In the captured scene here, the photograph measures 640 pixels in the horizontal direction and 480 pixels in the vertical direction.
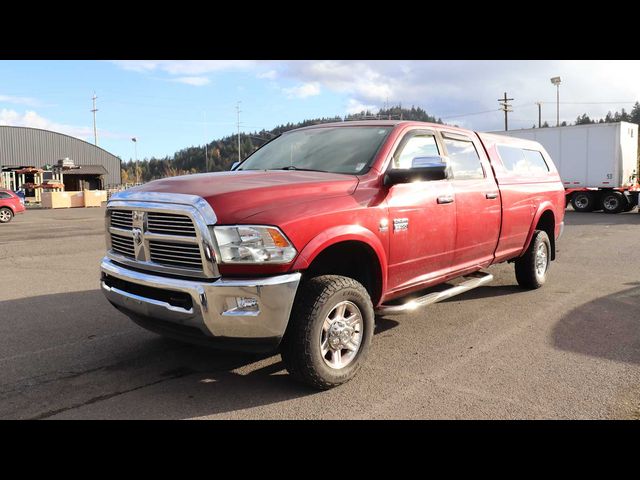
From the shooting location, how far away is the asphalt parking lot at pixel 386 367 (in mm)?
3451

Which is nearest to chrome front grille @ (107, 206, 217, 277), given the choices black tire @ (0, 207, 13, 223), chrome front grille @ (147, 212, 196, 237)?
chrome front grille @ (147, 212, 196, 237)

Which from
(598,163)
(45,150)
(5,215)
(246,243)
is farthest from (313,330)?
(45,150)

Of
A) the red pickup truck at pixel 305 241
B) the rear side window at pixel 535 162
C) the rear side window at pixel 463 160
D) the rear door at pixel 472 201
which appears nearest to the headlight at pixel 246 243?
the red pickup truck at pixel 305 241

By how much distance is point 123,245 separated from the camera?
401cm

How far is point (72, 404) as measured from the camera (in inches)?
138

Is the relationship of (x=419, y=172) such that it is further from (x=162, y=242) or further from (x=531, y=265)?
(x=531, y=265)

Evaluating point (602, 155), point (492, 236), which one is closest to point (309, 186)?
point (492, 236)

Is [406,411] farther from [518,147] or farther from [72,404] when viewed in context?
[518,147]

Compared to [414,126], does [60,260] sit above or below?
below

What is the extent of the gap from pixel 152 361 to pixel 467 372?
8.56ft

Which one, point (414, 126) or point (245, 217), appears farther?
point (414, 126)
